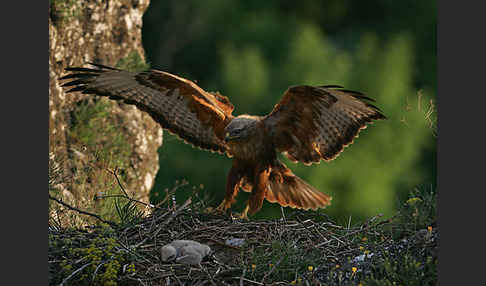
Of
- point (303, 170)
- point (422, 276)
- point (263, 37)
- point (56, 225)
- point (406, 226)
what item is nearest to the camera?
point (422, 276)

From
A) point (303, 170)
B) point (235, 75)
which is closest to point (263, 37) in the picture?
point (235, 75)

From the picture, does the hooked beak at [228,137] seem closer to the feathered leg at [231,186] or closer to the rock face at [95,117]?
the feathered leg at [231,186]

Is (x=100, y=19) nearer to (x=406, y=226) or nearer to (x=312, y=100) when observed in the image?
(x=312, y=100)

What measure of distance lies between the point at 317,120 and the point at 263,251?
3.27 ft

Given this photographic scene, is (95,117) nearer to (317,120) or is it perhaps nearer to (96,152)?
(96,152)

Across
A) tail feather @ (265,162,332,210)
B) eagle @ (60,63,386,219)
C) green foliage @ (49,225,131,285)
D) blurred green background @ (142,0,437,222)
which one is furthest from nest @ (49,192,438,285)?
blurred green background @ (142,0,437,222)

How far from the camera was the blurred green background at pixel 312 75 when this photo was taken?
985 cm

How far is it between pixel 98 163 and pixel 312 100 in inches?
62.5

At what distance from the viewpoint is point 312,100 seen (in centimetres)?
396

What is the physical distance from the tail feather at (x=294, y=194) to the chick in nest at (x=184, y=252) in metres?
1.10

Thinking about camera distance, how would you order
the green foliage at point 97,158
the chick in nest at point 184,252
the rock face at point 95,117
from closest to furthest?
the chick in nest at point 184,252 < the green foliage at point 97,158 < the rock face at point 95,117

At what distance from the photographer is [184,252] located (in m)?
3.43

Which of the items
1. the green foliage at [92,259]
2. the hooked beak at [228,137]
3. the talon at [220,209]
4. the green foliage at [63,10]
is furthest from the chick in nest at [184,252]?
the green foliage at [63,10]

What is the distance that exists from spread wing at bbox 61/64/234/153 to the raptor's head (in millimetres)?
257
